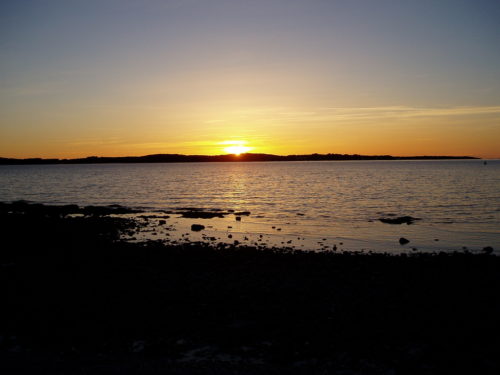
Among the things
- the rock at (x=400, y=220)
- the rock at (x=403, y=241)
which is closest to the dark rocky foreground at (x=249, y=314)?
the rock at (x=403, y=241)

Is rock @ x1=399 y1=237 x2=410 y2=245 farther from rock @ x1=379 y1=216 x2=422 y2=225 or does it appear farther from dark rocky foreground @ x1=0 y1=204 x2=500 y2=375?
rock @ x1=379 y1=216 x2=422 y2=225

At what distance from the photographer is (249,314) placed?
41.3ft

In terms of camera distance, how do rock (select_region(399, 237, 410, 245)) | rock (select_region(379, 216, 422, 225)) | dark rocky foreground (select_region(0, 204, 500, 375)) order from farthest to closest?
1. rock (select_region(379, 216, 422, 225))
2. rock (select_region(399, 237, 410, 245))
3. dark rocky foreground (select_region(0, 204, 500, 375))

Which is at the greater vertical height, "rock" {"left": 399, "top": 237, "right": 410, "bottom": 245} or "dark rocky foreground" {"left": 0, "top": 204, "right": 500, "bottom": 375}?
"dark rocky foreground" {"left": 0, "top": 204, "right": 500, "bottom": 375}

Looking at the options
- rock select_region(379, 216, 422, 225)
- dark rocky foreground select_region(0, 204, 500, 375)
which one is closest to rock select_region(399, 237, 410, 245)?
dark rocky foreground select_region(0, 204, 500, 375)

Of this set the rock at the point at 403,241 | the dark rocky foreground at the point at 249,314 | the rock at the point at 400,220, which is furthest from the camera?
the rock at the point at 400,220

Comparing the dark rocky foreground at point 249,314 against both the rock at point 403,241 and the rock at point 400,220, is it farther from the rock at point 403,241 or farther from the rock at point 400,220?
the rock at point 400,220

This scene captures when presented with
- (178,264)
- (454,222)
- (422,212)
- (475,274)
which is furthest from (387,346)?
(422,212)

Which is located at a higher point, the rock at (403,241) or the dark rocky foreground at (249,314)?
the dark rocky foreground at (249,314)

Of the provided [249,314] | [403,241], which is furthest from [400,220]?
[249,314]

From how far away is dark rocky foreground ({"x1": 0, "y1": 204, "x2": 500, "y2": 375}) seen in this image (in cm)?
959

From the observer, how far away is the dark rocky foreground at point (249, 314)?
959 cm

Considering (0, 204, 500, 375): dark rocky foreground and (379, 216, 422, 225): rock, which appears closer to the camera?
(0, 204, 500, 375): dark rocky foreground

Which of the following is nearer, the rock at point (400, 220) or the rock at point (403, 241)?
the rock at point (403, 241)
